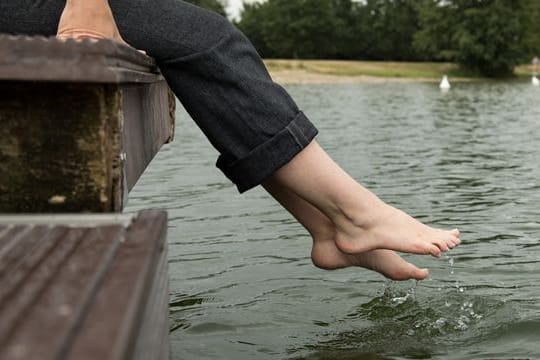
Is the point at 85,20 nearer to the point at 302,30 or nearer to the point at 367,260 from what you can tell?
the point at 367,260

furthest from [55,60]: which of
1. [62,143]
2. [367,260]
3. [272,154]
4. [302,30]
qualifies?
[302,30]

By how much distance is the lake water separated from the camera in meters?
2.26

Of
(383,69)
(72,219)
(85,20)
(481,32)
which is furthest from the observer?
(481,32)

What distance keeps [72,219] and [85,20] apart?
1.99ft

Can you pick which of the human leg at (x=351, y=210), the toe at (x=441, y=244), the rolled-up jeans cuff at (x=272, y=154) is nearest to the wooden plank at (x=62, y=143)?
the rolled-up jeans cuff at (x=272, y=154)

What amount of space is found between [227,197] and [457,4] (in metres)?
51.3

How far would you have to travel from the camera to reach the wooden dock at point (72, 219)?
758 millimetres

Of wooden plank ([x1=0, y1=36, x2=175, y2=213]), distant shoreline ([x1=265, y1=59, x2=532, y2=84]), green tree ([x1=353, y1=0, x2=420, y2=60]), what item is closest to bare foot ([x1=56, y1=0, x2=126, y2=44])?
wooden plank ([x1=0, y1=36, x2=175, y2=213])

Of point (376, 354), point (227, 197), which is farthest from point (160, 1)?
point (227, 197)

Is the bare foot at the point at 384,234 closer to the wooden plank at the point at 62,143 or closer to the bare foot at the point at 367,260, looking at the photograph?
the bare foot at the point at 367,260

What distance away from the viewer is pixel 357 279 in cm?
296

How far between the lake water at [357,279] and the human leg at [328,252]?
170 mm

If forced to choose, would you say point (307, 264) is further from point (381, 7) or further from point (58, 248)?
point (381, 7)

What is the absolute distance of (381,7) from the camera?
70.6 meters
